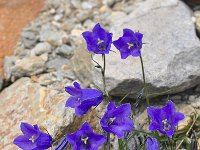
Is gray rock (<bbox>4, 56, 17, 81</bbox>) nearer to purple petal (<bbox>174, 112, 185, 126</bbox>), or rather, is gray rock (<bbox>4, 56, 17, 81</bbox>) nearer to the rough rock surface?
the rough rock surface

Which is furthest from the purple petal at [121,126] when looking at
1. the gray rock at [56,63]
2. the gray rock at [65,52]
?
the gray rock at [65,52]

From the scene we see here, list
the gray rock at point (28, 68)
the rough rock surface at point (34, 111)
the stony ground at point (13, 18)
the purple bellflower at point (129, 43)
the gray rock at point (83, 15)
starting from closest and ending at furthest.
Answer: the purple bellflower at point (129, 43) < the rough rock surface at point (34, 111) < the gray rock at point (28, 68) < the stony ground at point (13, 18) < the gray rock at point (83, 15)

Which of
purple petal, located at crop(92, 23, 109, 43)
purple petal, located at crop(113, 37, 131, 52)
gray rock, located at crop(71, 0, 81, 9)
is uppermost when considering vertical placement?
purple petal, located at crop(92, 23, 109, 43)

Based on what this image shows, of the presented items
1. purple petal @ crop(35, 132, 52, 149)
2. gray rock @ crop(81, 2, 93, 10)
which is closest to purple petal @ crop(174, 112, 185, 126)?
purple petal @ crop(35, 132, 52, 149)

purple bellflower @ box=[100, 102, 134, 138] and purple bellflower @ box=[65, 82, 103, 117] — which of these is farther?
purple bellflower @ box=[65, 82, 103, 117]

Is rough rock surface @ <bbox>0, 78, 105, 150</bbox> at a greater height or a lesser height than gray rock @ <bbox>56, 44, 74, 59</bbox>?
lesser

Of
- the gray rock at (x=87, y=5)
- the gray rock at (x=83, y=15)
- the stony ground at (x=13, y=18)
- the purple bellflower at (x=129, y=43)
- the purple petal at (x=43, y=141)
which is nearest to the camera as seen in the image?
the purple petal at (x=43, y=141)

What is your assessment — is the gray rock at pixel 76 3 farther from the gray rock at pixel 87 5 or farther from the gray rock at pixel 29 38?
the gray rock at pixel 29 38
